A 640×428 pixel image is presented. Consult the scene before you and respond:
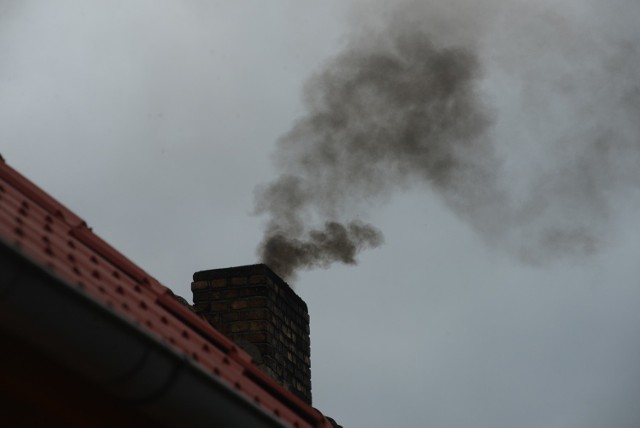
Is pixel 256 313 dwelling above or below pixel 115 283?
above

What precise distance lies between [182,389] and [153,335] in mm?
149

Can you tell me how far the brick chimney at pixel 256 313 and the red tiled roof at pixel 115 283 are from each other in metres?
2.47

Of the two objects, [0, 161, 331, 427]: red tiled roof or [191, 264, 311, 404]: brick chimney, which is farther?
[191, 264, 311, 404]: brick chimney

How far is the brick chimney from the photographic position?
626 cm

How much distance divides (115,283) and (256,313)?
357cm

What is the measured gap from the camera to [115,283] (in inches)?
109

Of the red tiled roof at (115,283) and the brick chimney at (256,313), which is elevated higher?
the brick chimney at (256,313)

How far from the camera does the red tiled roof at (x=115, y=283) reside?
7.53ft

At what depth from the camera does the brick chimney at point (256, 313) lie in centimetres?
626

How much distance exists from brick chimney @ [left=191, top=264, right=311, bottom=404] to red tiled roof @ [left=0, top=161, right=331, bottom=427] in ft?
8.10

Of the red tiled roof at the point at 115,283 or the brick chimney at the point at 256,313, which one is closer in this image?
the red tiled roof at the point at 115,283

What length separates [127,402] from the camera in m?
2.25

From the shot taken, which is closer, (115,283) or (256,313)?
(115,283)

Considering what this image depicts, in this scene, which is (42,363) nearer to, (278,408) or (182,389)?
(182,389)
